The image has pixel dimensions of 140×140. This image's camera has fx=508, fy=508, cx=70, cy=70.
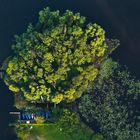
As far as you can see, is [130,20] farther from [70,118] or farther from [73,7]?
[70,118]

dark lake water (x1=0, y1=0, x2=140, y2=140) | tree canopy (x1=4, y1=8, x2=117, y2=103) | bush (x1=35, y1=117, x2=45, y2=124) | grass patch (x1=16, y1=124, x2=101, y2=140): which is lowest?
grass patch (x1=16, y1=124, x2=101, y2=140)

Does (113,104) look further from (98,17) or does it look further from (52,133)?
(98,17)

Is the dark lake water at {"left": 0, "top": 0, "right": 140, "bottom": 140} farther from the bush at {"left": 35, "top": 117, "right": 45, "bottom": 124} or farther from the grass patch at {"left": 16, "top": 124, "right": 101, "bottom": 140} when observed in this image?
the grass patch at {"left": 16, "top": 124, "right": 101, "bottom": 140}

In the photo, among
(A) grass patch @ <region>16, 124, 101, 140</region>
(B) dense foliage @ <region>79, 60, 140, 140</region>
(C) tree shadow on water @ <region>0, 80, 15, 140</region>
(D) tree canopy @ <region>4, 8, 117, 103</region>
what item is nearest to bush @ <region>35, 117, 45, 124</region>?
(A) grass patch @ <region>16, 124, 101, 140</region>

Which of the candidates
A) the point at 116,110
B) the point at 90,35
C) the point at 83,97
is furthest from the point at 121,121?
the point at 90,35

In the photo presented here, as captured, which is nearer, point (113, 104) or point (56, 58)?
point (56, 58)

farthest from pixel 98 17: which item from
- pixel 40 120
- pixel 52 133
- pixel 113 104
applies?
pixel 52 133

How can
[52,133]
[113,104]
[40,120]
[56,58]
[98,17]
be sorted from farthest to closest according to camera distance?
[98,17]
[113,104]
[52,133]
[40,120]
[56,58]
